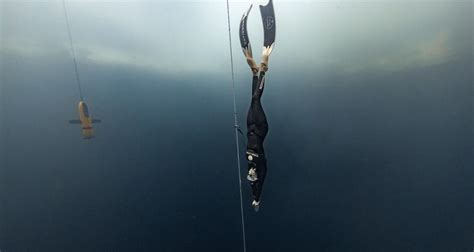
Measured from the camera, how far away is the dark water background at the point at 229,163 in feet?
5.57

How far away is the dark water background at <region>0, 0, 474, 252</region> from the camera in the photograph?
1697 mm

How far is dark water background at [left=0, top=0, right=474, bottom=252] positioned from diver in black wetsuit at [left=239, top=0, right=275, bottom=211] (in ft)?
1.26

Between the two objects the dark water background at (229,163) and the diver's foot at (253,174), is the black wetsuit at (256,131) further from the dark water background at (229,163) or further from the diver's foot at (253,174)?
the dark water background at (229,163)

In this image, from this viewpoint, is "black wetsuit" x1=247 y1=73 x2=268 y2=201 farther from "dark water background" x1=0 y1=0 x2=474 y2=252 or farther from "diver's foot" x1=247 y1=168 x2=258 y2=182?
"dark water background" x1=0 y1=0 x2=474 y2=252

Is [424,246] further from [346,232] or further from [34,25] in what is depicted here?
[34,25]

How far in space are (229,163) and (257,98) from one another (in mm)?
692

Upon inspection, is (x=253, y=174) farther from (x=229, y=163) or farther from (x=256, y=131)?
(x=229, y=163)

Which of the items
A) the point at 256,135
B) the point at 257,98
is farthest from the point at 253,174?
the point at 257,98

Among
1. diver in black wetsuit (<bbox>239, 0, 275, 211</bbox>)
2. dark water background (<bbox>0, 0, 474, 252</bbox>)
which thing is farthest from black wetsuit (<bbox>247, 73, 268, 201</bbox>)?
dark water background (<bbox>0, 0, 474, 252</bbox>)

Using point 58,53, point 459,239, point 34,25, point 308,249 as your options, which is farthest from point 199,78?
point 459,239

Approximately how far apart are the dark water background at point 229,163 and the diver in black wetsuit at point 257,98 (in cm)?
38

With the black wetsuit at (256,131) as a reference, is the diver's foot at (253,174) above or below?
below

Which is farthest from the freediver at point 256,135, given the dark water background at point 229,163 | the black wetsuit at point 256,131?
the dark water background at point 229,163

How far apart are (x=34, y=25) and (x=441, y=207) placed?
3.37m
